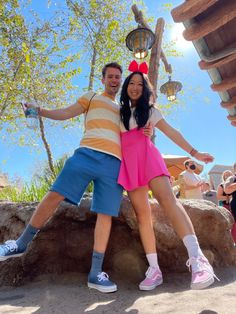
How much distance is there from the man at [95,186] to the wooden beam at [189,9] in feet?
3.63

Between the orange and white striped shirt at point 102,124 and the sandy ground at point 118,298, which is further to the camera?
the orange and white striped shirt at point 102,124

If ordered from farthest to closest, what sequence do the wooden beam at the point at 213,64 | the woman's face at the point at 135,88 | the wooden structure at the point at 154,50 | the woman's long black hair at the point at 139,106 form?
the wooden structure at the point at 154,50, the woman's face at the point at 135,88, the woman's long black hair at the point at 139,106, the wooden beam at the point at 213,64

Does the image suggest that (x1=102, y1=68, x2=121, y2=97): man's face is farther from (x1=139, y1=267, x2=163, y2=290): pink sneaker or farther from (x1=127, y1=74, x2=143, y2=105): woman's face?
(x1=139, y1=267, x2=163, y2=290): pink sneaker

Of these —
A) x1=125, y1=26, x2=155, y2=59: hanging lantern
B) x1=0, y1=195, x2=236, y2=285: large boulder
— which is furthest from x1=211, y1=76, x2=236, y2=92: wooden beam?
x1=125, y1=26, x2=155, y2=59: hanging lantern

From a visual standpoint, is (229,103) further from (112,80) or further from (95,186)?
(95,186)

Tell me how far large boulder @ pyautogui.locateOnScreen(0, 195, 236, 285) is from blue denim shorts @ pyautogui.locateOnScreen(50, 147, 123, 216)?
0.66m

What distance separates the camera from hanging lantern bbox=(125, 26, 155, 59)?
15.4 feet

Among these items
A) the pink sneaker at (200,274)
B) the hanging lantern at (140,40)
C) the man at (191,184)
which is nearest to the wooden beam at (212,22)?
the pink sneaker at (200,274)

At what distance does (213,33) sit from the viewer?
207 centimetres

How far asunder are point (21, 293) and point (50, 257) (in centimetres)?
51

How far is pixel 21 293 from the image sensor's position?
2.85 meters

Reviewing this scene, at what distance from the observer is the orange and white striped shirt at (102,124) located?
267 cm

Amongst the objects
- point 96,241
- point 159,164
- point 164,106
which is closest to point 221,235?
point 159,164

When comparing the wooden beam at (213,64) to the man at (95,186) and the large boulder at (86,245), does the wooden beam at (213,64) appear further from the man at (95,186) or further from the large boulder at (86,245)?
the large boulder at (86,245)
